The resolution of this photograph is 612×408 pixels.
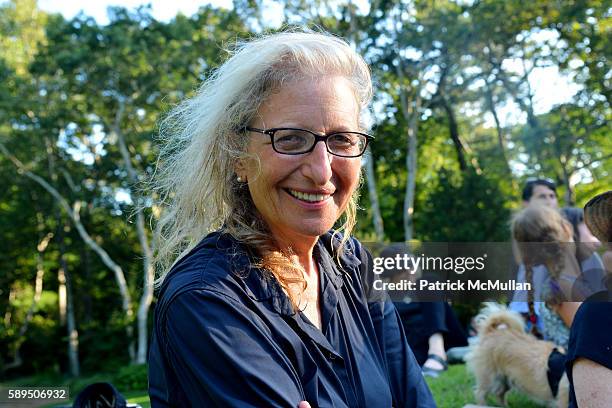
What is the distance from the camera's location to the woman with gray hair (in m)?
1.22

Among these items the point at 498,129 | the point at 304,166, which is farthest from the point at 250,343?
the point at 498,129

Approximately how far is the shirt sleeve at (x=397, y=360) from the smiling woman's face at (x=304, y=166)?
341 mm

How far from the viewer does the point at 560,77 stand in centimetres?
1816

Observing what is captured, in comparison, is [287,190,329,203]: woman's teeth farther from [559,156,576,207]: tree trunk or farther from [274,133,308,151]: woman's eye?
[559,156,576,207]: tree trunk

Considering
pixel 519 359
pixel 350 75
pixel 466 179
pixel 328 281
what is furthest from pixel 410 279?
pixel 466 179

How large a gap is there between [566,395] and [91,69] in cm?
2025

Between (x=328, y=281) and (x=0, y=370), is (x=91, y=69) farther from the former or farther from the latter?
(x=328, y=281)

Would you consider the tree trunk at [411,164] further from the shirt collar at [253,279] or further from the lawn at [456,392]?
the shirt collar at [253,279]

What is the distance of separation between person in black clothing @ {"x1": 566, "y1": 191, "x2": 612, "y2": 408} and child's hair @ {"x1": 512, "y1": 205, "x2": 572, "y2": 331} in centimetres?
153

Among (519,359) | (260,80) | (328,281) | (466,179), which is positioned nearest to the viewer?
(260,80)

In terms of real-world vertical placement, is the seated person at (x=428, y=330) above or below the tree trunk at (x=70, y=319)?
below

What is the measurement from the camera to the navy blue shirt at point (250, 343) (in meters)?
1.19

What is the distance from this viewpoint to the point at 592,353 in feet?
5.64

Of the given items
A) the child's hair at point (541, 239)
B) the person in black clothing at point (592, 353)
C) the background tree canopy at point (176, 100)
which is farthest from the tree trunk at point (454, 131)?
the person in black clothing at point (592, 353)
